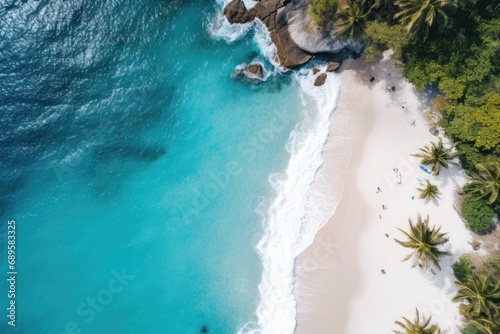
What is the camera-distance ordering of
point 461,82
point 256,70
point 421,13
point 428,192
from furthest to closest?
point 256,70 < point 428,192 < point 461,82 < point 421,13

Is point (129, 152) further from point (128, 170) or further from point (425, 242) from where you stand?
point (425, 242)

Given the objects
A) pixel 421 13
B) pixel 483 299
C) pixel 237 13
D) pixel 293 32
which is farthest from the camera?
pixel 237 13

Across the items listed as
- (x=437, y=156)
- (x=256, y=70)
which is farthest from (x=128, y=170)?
(x=437, y=156)

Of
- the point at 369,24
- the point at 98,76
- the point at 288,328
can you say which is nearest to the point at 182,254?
the point at 288,328

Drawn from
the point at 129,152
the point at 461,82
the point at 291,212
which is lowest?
the point at 291,212

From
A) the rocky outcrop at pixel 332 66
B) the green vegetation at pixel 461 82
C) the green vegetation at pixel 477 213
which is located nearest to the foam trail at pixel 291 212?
the rocky outcrop at pixel 332 66

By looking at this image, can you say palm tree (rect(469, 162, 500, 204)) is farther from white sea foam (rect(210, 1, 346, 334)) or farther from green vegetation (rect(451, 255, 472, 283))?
white sea foam (rect(210, 1, 346, 334))

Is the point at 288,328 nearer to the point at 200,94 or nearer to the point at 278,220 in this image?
the point at 278,220
